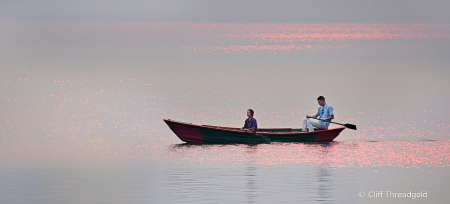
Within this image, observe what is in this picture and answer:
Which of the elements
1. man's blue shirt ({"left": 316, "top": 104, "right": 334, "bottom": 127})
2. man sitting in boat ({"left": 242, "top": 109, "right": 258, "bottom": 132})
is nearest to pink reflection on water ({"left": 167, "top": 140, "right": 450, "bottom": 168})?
man sitting in boat ({"left": 242, "top": 109, "right": 258, "bottom": 132})

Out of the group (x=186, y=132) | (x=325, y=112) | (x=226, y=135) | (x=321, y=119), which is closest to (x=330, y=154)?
(x=321, y=119)

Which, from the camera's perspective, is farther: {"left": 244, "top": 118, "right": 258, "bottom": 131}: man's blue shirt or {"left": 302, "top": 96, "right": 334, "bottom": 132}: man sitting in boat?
{"left": 302, "top": 96, "right": 334, "bottom": 132}: man sitting in boat

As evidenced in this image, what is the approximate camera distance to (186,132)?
893 inches

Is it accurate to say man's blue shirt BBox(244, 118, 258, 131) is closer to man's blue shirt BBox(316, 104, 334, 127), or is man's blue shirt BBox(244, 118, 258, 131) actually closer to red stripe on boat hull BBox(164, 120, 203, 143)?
red stripe on boat hull BBox(164, 120, 203, 143)

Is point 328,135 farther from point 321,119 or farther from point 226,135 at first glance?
point 226,135

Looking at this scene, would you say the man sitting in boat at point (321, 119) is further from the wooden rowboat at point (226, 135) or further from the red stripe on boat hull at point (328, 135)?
the wooden rowboat at point (226, 135)

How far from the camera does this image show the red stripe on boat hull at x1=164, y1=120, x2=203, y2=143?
22422mm

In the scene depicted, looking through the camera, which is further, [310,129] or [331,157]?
[310,129]

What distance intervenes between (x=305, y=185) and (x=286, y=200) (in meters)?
1.64

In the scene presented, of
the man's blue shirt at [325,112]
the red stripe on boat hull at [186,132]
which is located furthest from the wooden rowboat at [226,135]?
the man's blue shirt at [325,112]

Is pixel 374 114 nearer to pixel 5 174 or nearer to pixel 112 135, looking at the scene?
pixel 112 135

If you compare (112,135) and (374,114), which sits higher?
(374,114)

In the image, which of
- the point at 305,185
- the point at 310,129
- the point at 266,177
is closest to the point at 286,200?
the point at 305,185

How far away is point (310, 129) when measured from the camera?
76.3ft
